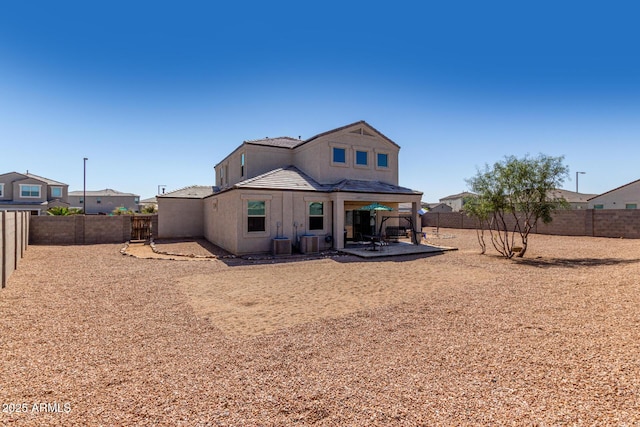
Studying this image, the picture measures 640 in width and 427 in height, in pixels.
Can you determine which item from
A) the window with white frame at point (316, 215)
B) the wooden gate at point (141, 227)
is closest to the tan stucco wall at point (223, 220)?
the window with white frame at point (316, 215)

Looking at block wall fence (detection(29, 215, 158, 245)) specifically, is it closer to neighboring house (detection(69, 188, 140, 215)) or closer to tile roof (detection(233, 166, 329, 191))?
tile roof (detection(233, 166, 329, 191))

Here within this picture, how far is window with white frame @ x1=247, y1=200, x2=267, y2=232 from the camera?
15.2 m

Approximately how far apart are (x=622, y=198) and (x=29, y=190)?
68426 mm

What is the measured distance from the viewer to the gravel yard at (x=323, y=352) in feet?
11.0

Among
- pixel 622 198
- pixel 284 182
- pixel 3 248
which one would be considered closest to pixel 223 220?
pixel 284 182

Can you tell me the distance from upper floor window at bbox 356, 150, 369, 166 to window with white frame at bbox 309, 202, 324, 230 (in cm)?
404

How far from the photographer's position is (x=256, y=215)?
15320mm

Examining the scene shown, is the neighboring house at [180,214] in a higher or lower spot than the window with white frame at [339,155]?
lower

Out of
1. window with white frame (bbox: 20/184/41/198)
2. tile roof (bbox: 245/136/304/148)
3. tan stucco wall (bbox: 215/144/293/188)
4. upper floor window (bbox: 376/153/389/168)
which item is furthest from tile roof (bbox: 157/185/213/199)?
window with white frame (bbox: 20/184/41/198)

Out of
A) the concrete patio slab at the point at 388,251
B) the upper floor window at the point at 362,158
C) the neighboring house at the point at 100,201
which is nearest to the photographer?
Result: the concrete patio slab at the point at 388,251

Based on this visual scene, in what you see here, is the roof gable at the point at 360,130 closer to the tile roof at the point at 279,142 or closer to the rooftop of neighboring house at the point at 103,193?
the tile roof at the point at 279,142

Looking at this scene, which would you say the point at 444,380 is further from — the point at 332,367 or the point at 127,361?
the point at 127,361

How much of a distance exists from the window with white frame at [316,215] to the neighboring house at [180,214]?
35.5 ft

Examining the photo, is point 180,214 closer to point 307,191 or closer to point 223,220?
point 223,220
